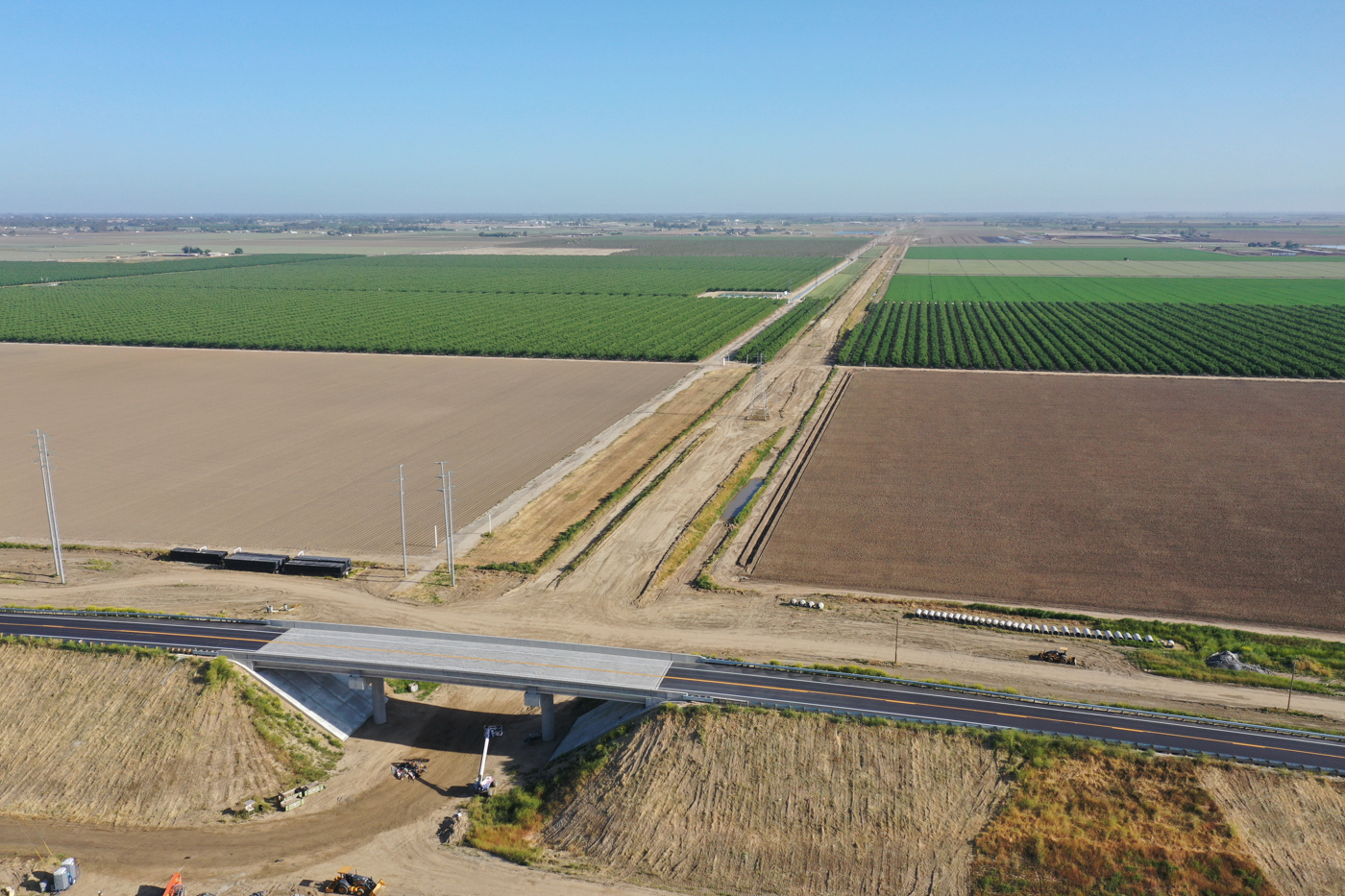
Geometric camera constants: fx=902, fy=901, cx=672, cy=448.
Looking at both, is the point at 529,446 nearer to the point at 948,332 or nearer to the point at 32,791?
the point at 32,791

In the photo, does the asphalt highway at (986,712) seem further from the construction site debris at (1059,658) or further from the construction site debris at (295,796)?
the construction site debris at (295,796)

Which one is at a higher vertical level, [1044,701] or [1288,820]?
[1044,701]

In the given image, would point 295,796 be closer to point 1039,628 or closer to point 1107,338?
point 1039,628

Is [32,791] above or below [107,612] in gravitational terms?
below

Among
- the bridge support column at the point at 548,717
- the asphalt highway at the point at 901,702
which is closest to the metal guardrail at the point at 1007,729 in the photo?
the asphalt highway at the point at 901,702

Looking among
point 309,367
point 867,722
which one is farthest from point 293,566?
point 309,367

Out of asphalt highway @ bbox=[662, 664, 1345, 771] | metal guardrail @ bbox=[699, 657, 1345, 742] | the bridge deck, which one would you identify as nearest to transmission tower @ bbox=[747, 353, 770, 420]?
metal guardrail @ bbox=[699, 657, 1345, 742]

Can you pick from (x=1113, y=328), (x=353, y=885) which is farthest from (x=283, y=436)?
(x=1113, y=328)
